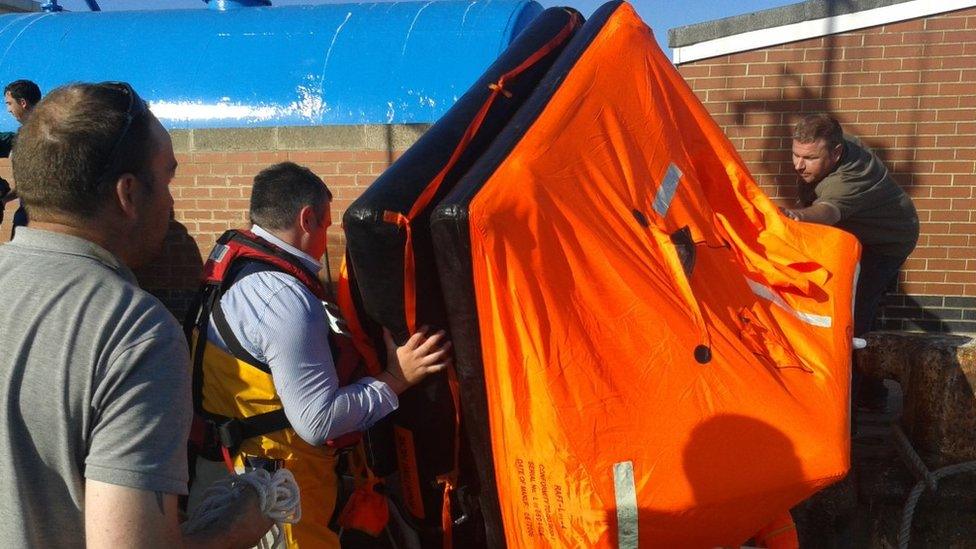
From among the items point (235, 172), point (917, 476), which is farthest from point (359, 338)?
point (235, 172)

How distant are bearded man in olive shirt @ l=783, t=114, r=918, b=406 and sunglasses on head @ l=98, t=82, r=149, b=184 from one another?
9.81 ft

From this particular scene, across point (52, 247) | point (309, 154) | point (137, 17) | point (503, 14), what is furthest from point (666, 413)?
point (137, 17)

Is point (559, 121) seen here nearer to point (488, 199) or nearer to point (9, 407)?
point (488, 199)

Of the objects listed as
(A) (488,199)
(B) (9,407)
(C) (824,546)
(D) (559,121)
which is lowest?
(C) (824,546)

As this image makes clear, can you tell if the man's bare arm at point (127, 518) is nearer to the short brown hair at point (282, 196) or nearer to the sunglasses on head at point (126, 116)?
the sunglasses on head at point (126, 116)

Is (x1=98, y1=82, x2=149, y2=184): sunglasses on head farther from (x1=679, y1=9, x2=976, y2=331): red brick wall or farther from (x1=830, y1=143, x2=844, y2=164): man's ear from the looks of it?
(x1=679, y1=9, x2=976, y2=331): red brick wall

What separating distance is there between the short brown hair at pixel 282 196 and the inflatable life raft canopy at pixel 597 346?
1.37ft

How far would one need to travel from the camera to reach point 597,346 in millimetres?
2029

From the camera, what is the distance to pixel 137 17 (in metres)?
6.85

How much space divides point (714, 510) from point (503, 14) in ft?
15.5

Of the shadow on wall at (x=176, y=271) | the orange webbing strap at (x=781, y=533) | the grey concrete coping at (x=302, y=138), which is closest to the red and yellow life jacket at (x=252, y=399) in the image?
the orange webbing strap at (x=781, y=533)

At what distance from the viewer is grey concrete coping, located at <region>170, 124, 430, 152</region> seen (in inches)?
216

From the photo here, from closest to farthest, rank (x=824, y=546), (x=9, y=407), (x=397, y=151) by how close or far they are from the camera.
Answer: (x=9, y=407)
(x=824, y=546)
(x=397, y=151)

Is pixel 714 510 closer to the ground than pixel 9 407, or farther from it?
closer to the ground
